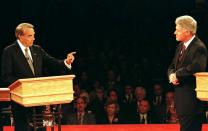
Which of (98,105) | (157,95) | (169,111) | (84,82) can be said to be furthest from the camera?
(84,82)

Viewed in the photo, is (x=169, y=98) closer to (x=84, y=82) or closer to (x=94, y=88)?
(x=94, y=88)

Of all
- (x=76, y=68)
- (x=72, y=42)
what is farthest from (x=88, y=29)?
(x=76, y=68)

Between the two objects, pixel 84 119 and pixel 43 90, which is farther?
pixel 84 119

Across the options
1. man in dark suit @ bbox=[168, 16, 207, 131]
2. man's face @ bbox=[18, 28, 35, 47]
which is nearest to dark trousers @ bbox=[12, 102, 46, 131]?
man's face @ bbox=[18, 28, 35, 47]

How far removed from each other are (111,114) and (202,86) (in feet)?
10.7

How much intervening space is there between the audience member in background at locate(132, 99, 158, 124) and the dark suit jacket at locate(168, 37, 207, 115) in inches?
114

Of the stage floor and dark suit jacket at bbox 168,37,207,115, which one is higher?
dark suit jacket at bbox 168,37,207,115

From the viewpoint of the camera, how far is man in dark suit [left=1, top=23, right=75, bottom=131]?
16.4ft

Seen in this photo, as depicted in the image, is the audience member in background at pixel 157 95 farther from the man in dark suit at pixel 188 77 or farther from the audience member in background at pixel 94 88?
the man in dark suit at pixel 188 77

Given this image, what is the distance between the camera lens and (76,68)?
9.91 m

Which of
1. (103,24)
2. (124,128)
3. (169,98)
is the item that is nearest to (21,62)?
(124,128)

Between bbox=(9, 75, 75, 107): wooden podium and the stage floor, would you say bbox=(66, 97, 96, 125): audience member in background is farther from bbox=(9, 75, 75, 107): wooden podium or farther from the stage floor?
bbox=(9, 75, 75, 107): wooden podium

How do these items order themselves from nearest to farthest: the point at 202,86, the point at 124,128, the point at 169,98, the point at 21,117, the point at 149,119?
1. the point at 202,86
2. the point at 21,117
3. the point at 124,128
4. the point at 149,119
5. the point at 169,98

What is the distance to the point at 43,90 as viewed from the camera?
470cm
